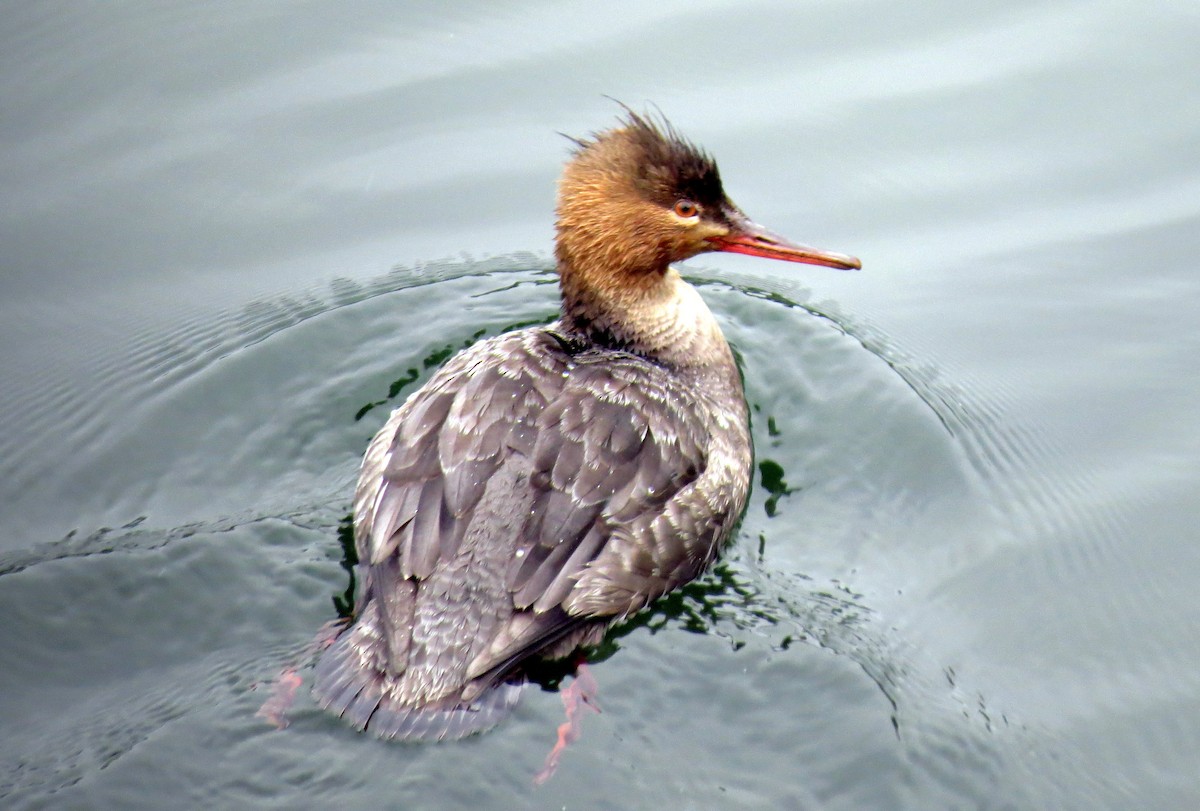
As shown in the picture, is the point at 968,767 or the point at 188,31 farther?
the point at 188,31

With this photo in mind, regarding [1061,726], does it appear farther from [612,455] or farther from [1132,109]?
[1132,109]

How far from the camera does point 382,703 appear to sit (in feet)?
15.5

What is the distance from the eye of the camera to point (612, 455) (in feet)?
17.5

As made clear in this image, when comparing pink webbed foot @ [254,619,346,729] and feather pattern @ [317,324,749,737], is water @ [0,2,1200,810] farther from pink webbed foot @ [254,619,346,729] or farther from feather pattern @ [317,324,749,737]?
feather pattern @ [317,324,749,737]

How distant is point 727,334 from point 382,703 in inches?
122

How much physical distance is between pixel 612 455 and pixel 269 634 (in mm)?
1511

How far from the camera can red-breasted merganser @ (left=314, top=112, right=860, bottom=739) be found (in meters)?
4.83

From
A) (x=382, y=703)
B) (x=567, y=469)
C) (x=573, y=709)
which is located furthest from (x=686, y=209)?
(x=382, y=703)

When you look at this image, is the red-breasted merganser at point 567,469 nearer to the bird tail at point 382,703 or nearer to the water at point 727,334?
the bird tail at point 382,703

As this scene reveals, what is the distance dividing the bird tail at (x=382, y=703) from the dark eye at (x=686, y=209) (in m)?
2.32

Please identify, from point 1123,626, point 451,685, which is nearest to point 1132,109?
point 1123,626

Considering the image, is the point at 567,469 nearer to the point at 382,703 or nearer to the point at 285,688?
the point at 382,703

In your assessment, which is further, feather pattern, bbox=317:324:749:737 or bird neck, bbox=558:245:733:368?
bird neck, bbox=558:245:733:368

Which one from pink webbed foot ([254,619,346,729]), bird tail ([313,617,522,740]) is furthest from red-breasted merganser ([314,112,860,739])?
pink webbed foot ([254,619,346,729])
